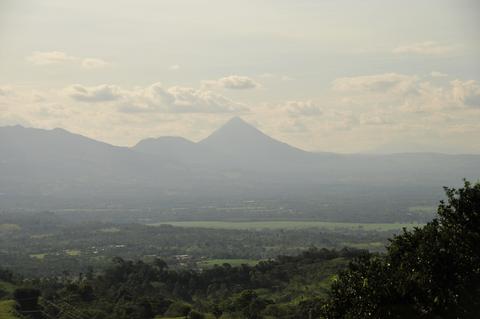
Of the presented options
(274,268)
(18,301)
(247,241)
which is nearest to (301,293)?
(274,268)

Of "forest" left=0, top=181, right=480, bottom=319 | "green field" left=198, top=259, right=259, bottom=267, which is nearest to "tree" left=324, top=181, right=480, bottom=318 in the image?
"forest" left=0, top=181, right=480, bottom=319

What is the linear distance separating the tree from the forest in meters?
0.05

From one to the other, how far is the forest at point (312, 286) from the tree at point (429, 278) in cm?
5

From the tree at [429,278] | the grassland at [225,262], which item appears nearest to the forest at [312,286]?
the tree at [429,278]

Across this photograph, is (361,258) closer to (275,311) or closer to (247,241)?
(275,311)

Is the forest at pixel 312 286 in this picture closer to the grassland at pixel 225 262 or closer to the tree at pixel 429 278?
the tree at pixel 429 278

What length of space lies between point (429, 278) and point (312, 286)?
57493 mm

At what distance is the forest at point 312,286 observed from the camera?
27.5m

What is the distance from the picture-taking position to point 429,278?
2772 centimetres

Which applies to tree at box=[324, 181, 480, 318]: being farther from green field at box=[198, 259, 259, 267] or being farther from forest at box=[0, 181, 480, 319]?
green field at box=[198, 259, 259, 267]

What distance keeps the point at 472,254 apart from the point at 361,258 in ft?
18.9

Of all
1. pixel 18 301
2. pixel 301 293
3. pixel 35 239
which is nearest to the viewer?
pixel 18 301

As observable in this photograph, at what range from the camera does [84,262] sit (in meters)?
127

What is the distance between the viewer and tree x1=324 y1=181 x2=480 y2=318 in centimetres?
2700
